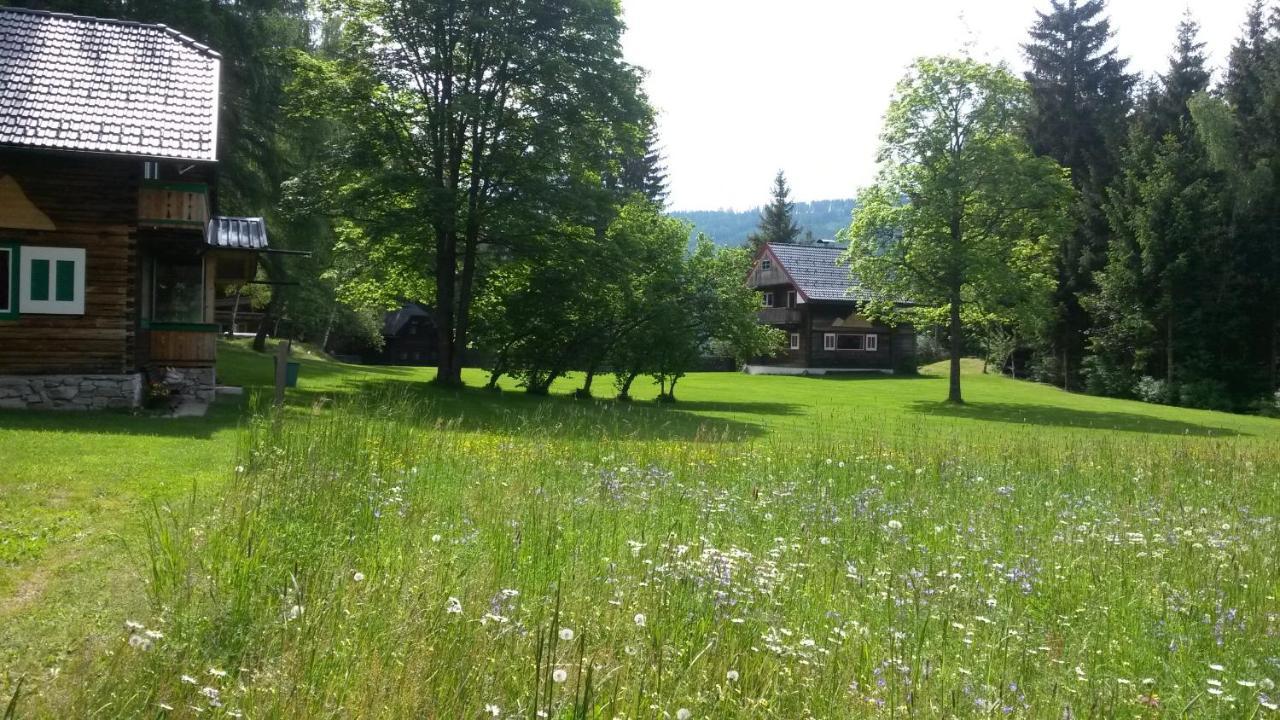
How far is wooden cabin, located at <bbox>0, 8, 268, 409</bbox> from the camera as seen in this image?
1847 cm

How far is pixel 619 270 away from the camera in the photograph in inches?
1156

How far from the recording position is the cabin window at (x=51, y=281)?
60.9 ft

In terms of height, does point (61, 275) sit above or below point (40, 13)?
below

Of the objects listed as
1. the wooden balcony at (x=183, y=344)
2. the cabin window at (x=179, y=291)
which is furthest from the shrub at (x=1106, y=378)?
the wooden balcony at (x=183, y=344)

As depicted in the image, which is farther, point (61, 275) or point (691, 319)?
point (691, 319)

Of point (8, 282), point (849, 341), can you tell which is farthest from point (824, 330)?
point (8, 282)

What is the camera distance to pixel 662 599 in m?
5.61

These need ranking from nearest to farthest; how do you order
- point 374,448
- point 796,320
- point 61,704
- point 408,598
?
point 61,704 < point 408,598 < point 374,448 < point 796,320

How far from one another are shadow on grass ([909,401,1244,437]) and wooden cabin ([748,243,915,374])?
74.4 feet

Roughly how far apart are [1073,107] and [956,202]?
22329mm

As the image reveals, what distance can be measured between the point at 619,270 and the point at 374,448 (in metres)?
19.6

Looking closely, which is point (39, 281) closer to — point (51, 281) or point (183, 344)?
point (51, 281)

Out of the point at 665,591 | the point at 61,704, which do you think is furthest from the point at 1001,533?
the point at 61,704

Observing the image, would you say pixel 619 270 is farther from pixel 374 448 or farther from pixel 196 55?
pixel 374 448
